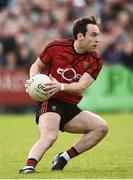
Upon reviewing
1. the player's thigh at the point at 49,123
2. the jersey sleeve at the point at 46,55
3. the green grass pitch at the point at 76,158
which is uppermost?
the jersey sleeve at the point at 46,55

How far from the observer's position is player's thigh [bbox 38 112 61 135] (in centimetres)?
1028

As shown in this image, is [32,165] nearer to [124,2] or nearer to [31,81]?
[31,81]

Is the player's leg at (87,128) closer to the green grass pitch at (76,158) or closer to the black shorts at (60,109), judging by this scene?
the black shorts at (60,109)

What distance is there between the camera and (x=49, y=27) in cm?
2514

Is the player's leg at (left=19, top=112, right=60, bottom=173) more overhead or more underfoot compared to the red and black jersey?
more underfoot

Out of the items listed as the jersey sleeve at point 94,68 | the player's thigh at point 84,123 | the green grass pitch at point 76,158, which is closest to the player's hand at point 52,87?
the jersey sleeve at point 94,68

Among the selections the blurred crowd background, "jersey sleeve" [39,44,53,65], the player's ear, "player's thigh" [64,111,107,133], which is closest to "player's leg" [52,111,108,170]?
"player's thigh" [64,111,107,133]

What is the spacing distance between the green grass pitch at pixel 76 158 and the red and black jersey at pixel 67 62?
3.75 ft

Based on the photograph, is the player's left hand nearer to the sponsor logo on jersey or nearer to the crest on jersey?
the sponsor logo on jersey

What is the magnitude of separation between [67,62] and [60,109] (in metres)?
0.65

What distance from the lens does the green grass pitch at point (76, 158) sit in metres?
10.1

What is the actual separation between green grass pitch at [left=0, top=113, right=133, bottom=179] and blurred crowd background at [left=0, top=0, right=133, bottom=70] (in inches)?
138

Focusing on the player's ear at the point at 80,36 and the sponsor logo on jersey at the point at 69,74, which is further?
the sponsor logo on jersey at the point at 69,74

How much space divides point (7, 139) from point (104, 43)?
9.12m
